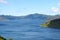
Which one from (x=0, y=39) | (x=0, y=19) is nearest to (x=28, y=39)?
(x=0, y=39)

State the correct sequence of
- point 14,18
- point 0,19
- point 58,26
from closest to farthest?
1. point 58,26
2. point 0,19
3. point 14,18

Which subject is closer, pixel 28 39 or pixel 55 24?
pixel 28 39

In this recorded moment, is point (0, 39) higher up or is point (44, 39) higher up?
point (0, 39)

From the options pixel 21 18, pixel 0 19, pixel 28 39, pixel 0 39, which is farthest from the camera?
pixel 21 18

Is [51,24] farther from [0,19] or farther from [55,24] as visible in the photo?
[0,19]

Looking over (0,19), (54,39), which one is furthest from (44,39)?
(0,19)

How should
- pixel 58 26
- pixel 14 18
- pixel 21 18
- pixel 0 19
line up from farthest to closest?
1. pixel 21 18
2. pixel 14 18
3. pixel 0 19
4. pixel 58 26

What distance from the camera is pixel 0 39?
637 inches

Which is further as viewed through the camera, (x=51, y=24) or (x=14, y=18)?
(x=14, y=18)

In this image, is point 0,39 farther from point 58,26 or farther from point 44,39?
point 58,26

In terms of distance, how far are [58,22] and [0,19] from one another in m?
53.7

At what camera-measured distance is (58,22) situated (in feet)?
292

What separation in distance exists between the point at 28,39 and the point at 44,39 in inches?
170

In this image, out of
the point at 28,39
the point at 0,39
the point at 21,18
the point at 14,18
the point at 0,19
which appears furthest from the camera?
the point at 21,18
